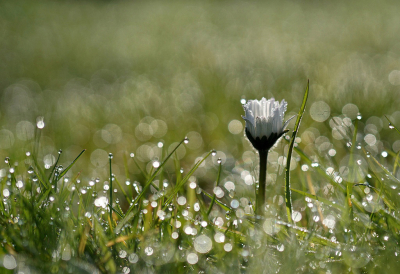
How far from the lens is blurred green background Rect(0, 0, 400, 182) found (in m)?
2.53

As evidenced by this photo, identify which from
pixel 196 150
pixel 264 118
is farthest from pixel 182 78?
pixel 264 118

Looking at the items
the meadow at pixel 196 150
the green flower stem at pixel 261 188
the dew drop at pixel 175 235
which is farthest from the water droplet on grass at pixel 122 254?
the green flower stem at pixel 261 188

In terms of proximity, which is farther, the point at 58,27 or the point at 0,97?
the point at 58,27

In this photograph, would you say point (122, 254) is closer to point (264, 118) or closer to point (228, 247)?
point (228, 247)

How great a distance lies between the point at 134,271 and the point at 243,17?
831 cm

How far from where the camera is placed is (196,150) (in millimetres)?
2451

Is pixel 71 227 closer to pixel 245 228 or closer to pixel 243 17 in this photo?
pixel 245 228

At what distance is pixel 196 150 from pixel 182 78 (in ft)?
5.14

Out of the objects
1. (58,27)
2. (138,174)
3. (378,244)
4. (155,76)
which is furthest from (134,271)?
(58,27)

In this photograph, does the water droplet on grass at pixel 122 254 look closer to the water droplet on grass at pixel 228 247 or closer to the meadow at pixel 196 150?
the meadow at pixel 196 150

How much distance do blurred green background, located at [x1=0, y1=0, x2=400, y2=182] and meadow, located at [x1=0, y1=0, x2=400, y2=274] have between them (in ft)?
0.06

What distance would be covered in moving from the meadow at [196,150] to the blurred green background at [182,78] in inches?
0.7

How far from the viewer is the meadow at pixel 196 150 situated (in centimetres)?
114

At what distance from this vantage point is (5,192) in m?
1.41
